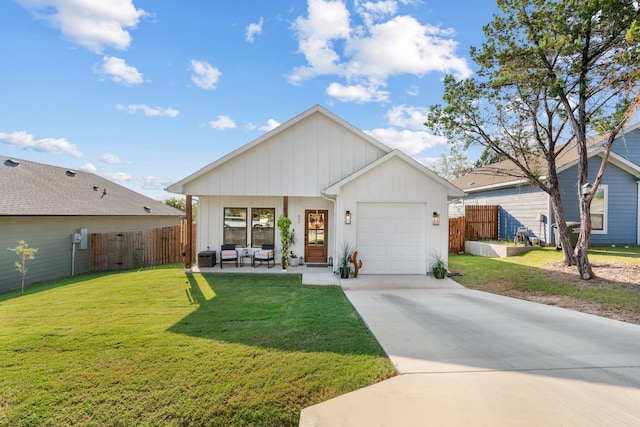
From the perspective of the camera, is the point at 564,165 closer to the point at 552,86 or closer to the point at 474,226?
the point at 474,226

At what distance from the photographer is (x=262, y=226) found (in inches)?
473

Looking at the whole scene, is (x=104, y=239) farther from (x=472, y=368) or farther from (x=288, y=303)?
(x=472, y=368)

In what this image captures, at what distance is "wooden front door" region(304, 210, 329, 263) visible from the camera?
11961 millimetres

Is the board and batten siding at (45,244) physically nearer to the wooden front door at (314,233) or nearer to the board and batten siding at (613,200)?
the wooden front door at (314,233)

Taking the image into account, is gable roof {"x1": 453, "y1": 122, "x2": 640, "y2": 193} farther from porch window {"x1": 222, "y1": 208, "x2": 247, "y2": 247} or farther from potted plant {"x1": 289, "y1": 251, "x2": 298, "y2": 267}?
porch window {"x1": 222, "y1": 208, "x2": 247, "y2": 247}

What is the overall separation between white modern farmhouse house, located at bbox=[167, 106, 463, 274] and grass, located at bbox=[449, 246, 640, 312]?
1.60 m

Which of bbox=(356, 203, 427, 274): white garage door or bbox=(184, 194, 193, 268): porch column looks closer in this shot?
bbox=(356, 203, 427, 274): white garage door

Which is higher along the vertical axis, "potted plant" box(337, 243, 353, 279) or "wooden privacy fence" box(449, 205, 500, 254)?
"wooden privacy fence" box(449, 205, 500, 254)

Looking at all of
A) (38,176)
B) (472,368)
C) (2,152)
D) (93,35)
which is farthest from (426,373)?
(2,152)

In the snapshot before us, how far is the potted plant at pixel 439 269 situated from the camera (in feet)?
32.1

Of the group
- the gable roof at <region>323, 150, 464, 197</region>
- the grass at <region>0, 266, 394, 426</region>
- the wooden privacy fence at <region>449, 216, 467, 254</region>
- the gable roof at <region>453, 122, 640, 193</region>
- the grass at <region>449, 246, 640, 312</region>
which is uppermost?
the gable roof at <region>453, 122, 640, 193</region>

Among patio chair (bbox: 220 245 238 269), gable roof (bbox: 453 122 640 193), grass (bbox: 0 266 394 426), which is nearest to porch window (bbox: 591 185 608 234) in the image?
gable roof (bbox: 453 122 640 193)

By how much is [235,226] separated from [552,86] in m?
11.4

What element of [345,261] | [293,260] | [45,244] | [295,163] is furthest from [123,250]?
[345,261]
